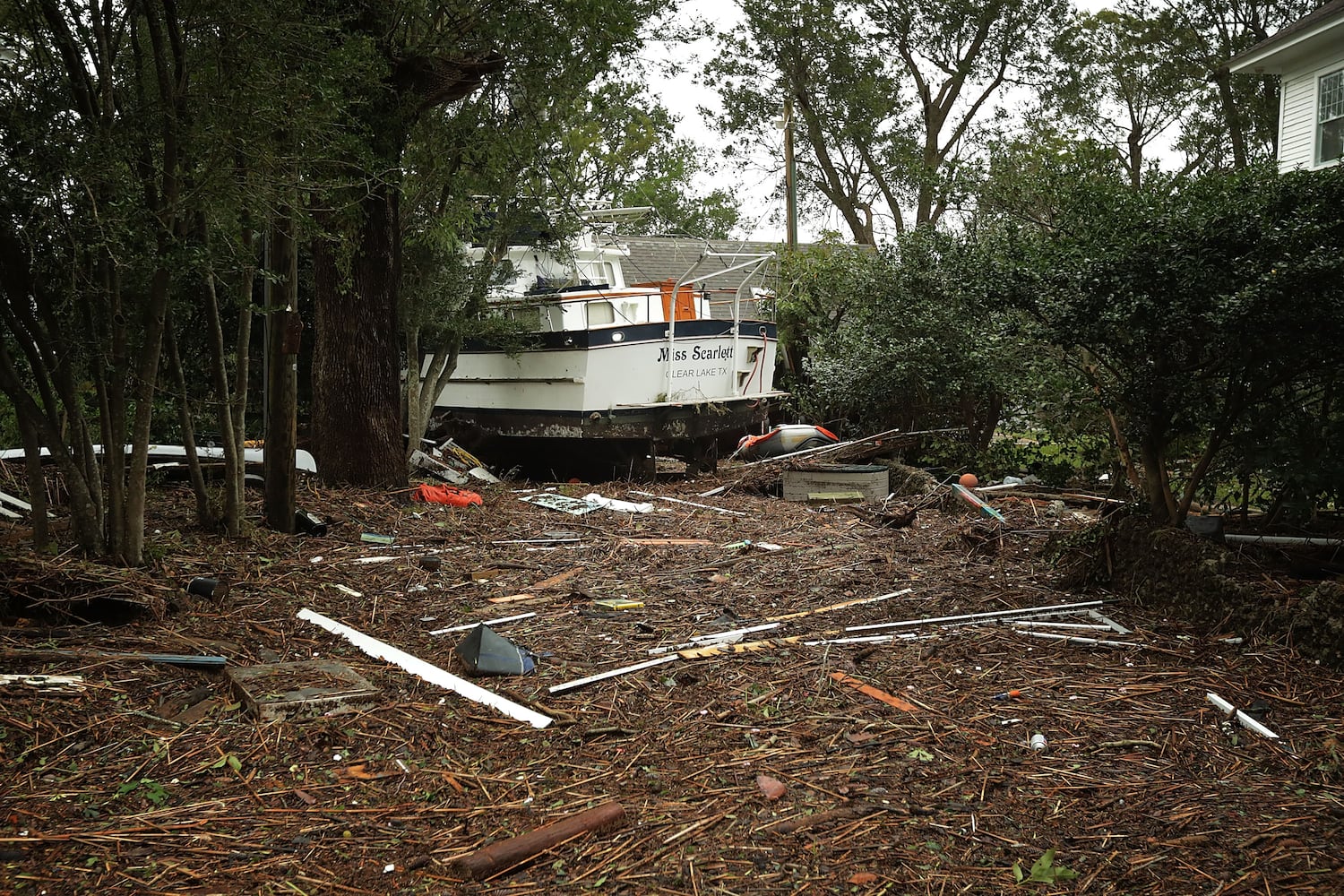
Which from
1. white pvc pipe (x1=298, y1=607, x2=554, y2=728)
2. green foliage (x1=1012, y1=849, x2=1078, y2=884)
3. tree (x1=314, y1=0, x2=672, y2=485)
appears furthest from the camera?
tree (x1=314, y1=0, x2=672, y2=485)

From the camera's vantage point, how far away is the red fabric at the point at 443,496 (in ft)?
30.1

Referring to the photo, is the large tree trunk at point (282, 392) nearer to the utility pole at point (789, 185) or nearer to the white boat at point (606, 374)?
the white boat at point (606, 374)

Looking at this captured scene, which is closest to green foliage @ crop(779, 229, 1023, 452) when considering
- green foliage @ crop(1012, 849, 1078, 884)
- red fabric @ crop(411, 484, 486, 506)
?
red fabric @ crop(411, 484, 486, 506)

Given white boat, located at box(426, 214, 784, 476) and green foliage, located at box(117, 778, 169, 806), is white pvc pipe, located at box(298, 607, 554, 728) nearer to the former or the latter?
green foliage, located at box(117, 778, 169, 806)

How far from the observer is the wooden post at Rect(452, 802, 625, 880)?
102 inches

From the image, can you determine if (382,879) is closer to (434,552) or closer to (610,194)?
(434,552)

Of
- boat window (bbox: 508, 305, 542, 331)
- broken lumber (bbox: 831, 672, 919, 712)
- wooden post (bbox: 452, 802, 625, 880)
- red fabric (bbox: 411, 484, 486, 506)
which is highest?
boat window (bbox: 508, 305, 542, 331)

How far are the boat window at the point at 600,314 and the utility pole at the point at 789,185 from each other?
20.8 feet

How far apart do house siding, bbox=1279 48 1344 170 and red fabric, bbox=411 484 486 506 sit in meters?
12.3

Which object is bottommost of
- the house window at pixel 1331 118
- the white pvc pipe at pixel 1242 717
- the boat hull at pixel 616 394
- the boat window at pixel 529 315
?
the white pvc pipe at pixel 1242 717

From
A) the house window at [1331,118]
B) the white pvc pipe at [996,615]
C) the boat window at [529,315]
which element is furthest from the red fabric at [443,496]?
the house window at [1331,118]

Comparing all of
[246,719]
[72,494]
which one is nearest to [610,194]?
[72,494]

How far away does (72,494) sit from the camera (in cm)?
486

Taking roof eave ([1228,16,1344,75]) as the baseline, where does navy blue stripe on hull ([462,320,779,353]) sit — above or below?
below
